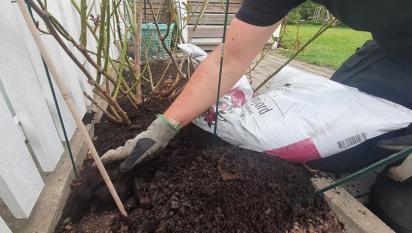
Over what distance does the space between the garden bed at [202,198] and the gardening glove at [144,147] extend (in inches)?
2.3

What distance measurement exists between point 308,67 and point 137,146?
3.44 meters

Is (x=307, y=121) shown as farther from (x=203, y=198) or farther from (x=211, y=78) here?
(x=203, y=198)

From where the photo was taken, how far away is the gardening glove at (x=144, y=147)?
955 millimetres

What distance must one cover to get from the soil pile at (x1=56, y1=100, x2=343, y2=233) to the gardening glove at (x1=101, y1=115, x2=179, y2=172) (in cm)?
6

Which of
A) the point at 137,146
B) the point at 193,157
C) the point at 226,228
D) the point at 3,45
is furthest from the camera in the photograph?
the point at 193,157

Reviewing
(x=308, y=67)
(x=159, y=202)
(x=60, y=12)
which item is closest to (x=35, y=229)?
(x=159, y=202)

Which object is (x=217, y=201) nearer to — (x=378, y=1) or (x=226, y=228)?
(x=226, y=228)

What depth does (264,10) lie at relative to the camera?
3.34ft

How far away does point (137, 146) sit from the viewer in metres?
0.97

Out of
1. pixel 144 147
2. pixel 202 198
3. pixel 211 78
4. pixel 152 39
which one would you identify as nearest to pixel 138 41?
pixel 211 78

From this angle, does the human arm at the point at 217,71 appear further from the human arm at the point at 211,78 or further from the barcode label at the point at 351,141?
the barcode label at the point at 351,141

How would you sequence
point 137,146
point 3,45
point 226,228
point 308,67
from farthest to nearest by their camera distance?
point 308,67
point 137,146
point 226,228
point 3,45

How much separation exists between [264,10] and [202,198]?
2.49 ft

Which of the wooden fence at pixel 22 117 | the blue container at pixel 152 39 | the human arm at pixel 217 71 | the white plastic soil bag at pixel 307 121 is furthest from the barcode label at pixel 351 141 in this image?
the blue container at pixel 152 39
